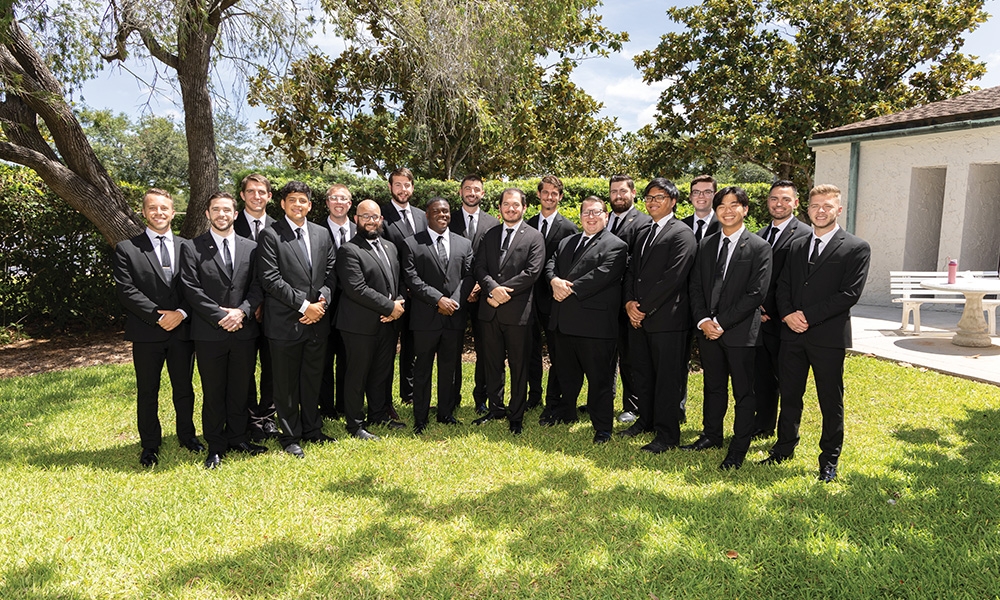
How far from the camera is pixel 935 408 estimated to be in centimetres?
636

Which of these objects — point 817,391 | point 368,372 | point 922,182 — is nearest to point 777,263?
point 817,391

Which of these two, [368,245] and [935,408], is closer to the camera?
[368,245]

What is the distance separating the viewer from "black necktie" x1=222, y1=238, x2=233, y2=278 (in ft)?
16.2

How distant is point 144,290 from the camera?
485 cm

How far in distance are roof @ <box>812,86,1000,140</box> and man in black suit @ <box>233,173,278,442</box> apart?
12985mm

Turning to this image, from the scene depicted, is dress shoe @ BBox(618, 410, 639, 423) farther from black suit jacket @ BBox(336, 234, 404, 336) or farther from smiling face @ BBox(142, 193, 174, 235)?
smiling face @ BBox(142, 193, 174, 235)

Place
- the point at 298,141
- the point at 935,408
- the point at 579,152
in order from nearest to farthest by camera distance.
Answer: the point at 935,408
the point at 298,141
the point at 579,152

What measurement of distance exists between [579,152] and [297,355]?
2056 cm

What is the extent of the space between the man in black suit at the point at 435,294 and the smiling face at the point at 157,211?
2.05 metres

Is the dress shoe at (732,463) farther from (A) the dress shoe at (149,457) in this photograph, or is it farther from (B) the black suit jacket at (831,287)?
(A) the dress shoe at (149,457)

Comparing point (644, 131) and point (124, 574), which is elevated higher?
point (644, 131)

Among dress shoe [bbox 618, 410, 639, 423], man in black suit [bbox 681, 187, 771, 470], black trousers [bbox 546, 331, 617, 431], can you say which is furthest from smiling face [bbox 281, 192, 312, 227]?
dress shoe [bbox 618, 410, 639, 423]

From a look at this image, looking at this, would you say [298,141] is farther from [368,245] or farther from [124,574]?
[124,574]

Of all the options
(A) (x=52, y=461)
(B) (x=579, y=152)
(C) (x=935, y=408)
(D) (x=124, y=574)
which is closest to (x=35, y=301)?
(A) (x=52, y=461)
